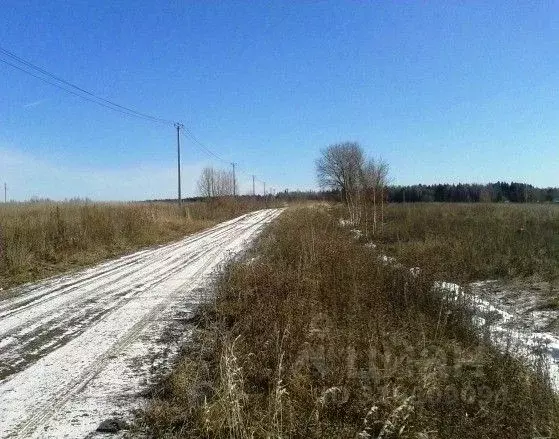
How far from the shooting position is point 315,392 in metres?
4.00

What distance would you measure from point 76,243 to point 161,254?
302 cm

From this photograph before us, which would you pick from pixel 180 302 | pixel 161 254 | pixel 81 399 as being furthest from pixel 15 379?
pixel 161 254

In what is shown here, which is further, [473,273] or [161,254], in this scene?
[161,254]

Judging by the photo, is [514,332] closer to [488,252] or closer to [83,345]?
[83,345]

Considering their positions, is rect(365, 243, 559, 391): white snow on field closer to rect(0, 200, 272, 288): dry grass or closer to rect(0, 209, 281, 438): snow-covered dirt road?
rect(0, 209, 281, 438): snow-covered dirt road

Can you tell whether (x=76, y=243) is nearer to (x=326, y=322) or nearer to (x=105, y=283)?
(x=105, y=283)

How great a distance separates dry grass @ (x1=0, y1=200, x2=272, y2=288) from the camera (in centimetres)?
1195

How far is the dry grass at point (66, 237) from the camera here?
11953 millimetres

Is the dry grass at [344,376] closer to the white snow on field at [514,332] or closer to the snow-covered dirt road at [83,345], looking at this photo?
the white snow on field at [514,332]

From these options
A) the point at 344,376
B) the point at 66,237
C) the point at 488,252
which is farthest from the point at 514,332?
the point at 66,237

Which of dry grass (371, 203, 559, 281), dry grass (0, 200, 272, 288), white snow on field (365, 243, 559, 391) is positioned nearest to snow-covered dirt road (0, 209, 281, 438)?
dry grass (0, 200, 272, 288)

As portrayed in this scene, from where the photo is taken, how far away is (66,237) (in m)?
15.5

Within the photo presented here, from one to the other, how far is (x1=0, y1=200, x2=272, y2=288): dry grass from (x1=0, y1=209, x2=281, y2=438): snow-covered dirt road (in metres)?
1.81

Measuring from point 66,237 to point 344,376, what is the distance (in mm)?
13763
